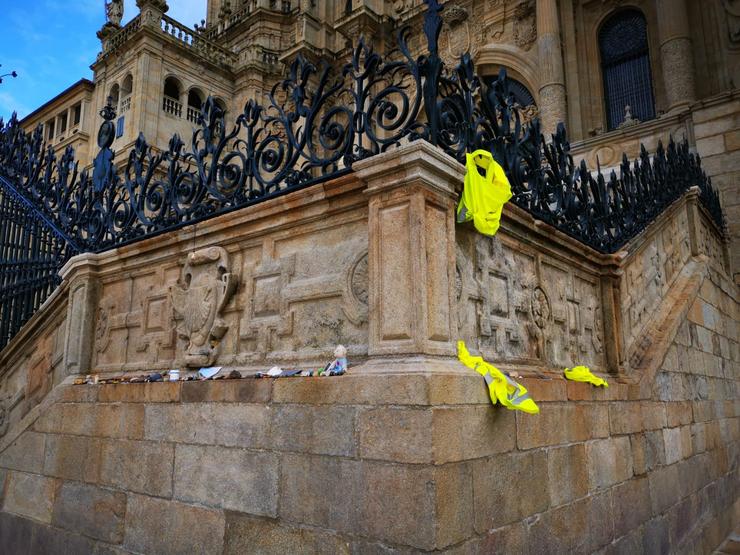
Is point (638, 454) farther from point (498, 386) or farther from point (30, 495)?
point (30, 495)

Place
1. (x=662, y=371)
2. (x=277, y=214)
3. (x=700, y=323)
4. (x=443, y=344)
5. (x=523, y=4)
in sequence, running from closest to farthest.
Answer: (x=443, y=344) → (x=277, y=214) → (x=662, y=371) → (x=700, y=323) → (x=523, y=4)

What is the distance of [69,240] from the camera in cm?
676

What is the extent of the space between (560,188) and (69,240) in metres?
5.38

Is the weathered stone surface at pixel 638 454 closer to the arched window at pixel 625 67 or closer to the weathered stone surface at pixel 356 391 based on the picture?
the weathered stone surface at pixel 356 391

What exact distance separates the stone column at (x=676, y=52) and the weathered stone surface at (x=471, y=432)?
14317 millimetres

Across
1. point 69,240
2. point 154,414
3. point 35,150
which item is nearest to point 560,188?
point 154,414

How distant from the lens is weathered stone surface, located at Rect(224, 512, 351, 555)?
334 cm

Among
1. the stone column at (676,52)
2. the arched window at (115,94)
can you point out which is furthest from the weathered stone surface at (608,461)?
the arched window at (115,94)

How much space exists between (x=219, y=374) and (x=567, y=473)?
2.69m

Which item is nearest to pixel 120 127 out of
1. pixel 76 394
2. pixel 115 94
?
pixel 115 94

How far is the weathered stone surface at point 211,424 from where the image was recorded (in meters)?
3.94

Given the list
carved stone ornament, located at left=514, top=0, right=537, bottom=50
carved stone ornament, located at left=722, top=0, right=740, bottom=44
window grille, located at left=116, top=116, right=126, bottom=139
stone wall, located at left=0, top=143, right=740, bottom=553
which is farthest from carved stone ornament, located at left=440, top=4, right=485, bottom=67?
stone wall, located at left=0, top=143, right=740, bottom=553

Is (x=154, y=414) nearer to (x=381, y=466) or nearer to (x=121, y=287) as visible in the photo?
(x=121, y=287)

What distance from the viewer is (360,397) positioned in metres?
3.37
